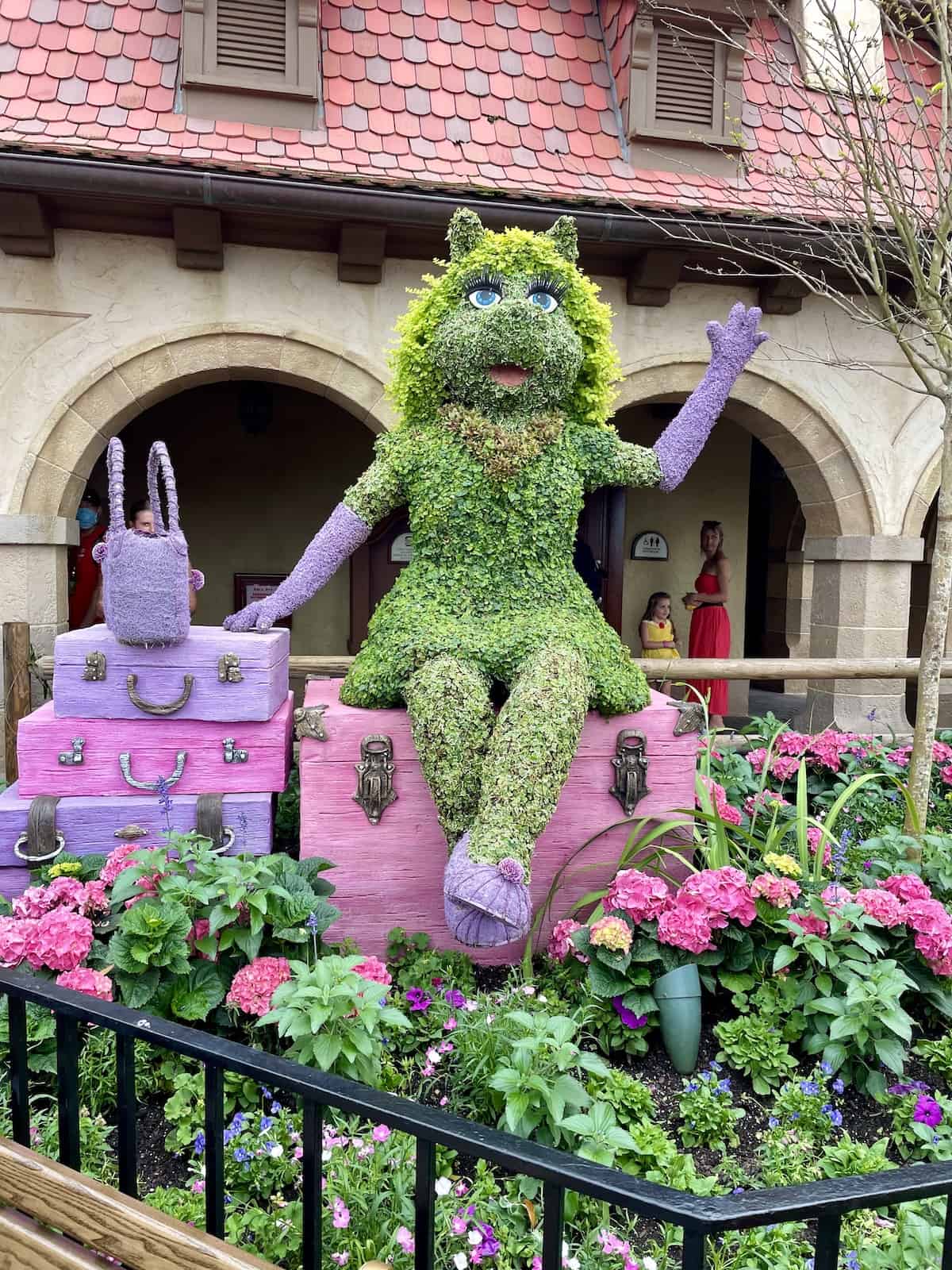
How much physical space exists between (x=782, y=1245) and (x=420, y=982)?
3.77 ft

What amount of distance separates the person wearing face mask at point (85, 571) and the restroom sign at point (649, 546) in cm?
455

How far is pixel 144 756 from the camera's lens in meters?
2.74

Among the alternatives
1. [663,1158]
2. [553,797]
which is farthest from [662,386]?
[663,1158]

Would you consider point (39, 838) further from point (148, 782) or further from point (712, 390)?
point (712, 390)

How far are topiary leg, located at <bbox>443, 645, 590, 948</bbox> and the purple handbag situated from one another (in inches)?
40.9

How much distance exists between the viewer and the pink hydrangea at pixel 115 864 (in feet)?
8.01

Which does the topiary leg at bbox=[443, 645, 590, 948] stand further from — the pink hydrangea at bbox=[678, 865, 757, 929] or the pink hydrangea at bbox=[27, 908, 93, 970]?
the pink hydrangea at bbox=[27, 908, 93, 970]

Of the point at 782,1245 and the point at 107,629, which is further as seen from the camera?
the point at 107,629

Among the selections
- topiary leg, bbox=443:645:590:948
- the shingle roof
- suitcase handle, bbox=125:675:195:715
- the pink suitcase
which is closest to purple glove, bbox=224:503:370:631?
suitcase handle, bbox=125:675:195:715

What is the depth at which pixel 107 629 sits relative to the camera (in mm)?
2846

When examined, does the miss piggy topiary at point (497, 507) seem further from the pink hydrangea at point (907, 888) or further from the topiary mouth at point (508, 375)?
the pink hydrangea at point (907, 888)

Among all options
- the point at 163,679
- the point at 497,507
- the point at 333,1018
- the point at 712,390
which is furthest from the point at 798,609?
the point at 333,1018

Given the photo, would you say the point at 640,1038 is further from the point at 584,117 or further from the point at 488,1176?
the point at 584,117

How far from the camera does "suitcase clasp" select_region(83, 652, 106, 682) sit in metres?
2.65
